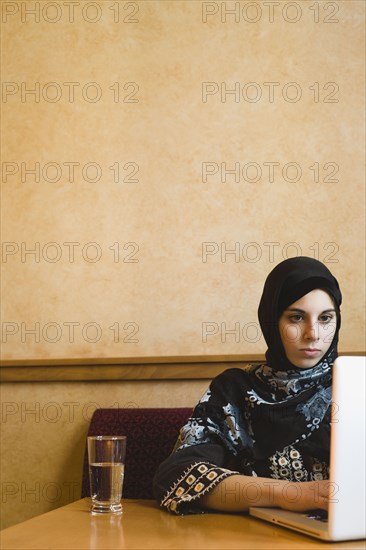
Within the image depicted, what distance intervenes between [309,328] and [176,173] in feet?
2.41

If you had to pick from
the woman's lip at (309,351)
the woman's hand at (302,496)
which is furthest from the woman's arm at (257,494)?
the woman's lip at (309,351)

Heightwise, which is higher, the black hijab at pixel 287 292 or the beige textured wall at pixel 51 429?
the black hijab at pixel 287 292

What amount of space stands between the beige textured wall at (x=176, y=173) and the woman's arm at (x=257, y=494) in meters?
0.74

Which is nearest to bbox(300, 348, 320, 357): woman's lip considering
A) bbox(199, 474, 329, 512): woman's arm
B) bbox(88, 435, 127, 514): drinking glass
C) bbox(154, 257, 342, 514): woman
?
bbox(154, 257, 342, 514): woman

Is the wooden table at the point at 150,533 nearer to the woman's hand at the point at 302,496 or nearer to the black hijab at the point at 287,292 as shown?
the woman's hand at the point at 302,496

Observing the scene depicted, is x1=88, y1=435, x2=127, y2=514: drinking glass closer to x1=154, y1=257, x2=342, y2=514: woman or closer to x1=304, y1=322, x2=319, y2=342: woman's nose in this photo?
x1=154, y1=257, x2=342, y2=514: woman

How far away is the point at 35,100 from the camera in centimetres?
227

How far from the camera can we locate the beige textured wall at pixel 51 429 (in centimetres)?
218

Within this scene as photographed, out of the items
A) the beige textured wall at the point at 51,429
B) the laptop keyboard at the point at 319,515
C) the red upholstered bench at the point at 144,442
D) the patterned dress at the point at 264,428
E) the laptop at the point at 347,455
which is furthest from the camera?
the beige textured wall at the point at 51,429

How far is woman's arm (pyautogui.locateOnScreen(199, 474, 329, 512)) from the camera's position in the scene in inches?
53.7

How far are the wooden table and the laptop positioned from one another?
0.03 metres

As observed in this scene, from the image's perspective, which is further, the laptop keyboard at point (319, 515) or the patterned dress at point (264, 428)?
the patterned dress at point (264, 428)

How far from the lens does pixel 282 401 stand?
1694 mm

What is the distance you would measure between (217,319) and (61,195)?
59 cm
